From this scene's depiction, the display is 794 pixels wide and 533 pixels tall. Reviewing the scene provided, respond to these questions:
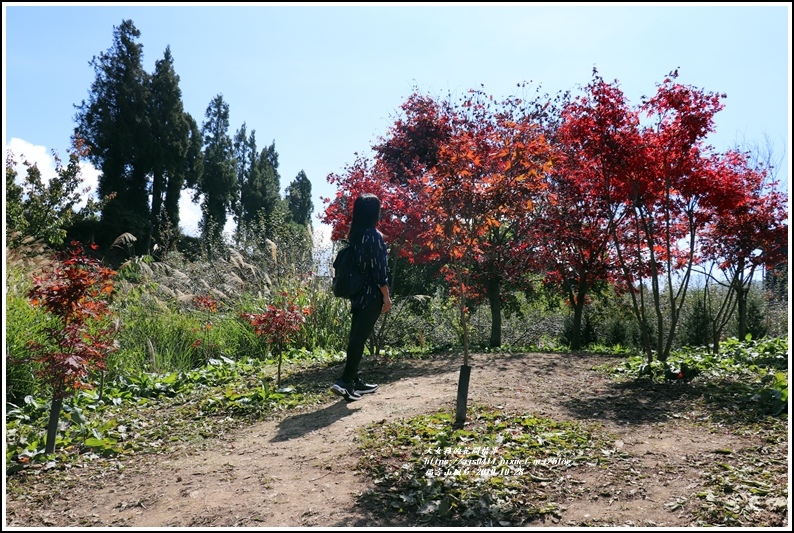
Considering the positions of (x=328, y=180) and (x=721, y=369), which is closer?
(x=721, y=369)

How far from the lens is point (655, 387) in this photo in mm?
5191

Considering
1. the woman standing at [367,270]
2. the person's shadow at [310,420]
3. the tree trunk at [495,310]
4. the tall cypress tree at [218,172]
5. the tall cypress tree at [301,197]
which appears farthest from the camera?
the tall cypress tree at [301,197]

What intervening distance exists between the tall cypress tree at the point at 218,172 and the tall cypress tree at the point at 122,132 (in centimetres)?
319

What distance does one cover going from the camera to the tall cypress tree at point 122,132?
70.0 ft

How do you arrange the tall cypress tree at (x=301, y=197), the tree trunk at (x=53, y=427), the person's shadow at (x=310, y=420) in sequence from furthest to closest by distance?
the tall cypress tree at (x=301, y=197)
the person's shadow at (x=310, y=420)
the tree trunk at (x=53, y=427)

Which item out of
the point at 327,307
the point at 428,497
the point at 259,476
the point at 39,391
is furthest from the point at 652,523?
the point at 327,307

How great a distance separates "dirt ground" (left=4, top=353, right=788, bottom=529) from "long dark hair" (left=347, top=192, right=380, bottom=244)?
1411mm

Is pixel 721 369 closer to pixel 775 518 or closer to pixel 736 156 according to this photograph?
pixel 736 156

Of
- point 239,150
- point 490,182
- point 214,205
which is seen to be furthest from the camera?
point 239,150

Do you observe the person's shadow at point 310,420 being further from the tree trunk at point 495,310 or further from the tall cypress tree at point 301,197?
the tall cypress tree at point 301,197

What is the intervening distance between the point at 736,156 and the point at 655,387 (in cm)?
315

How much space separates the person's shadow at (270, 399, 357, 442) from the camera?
163 inches

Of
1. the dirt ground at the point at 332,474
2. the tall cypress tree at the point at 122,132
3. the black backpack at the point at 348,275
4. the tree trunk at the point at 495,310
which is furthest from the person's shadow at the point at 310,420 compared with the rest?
the tall cypress tree at the point at 122,132

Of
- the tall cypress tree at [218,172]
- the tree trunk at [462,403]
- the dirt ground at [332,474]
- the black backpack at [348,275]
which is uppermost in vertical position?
the tall cypress tree at [218,172]
